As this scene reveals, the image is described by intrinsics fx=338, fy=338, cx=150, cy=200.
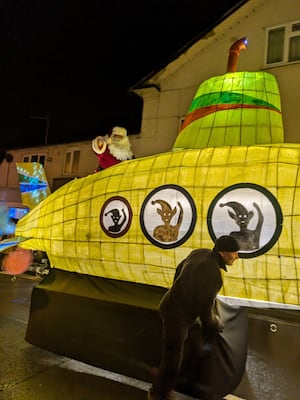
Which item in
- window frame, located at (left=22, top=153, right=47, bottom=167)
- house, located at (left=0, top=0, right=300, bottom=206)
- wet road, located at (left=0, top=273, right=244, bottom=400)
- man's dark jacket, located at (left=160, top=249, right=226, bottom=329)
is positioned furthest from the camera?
window frame, located at (left=22, top=153, right=47, bottom=167)

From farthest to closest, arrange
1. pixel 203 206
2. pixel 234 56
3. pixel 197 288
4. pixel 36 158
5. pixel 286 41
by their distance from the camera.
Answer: pixel 36 158, pixel 286 41, pixel 234 56, pixel 203 206, pixel 197 288

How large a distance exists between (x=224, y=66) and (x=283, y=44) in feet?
5.26

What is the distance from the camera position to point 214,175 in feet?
10.2

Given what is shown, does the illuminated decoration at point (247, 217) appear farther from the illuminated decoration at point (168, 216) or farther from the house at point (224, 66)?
the house at point (224, 66)

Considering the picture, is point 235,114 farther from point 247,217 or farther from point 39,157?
point 39,157

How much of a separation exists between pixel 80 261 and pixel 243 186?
81.1 inches

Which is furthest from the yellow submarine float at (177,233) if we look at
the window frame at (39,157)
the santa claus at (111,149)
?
the window frame at (39,157)

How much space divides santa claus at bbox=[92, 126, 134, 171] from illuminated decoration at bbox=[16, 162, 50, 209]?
1417 millimetres

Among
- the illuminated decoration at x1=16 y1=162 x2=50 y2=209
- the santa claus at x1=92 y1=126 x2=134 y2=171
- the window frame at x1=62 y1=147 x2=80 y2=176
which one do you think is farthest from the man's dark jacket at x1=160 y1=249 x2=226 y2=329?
the window frame at x1=62 y1=147 x2=80 y2=176

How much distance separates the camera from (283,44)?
8781 mm

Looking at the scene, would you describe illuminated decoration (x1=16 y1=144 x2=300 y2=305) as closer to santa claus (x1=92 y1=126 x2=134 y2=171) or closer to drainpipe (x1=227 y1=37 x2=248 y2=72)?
santa claus (x1=92 y1=126 x2=134 y2=171)

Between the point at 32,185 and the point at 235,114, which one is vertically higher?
the point at 235,114

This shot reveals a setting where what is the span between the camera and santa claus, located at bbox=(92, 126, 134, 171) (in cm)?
465

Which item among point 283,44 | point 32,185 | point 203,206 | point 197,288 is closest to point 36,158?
point 32,185
